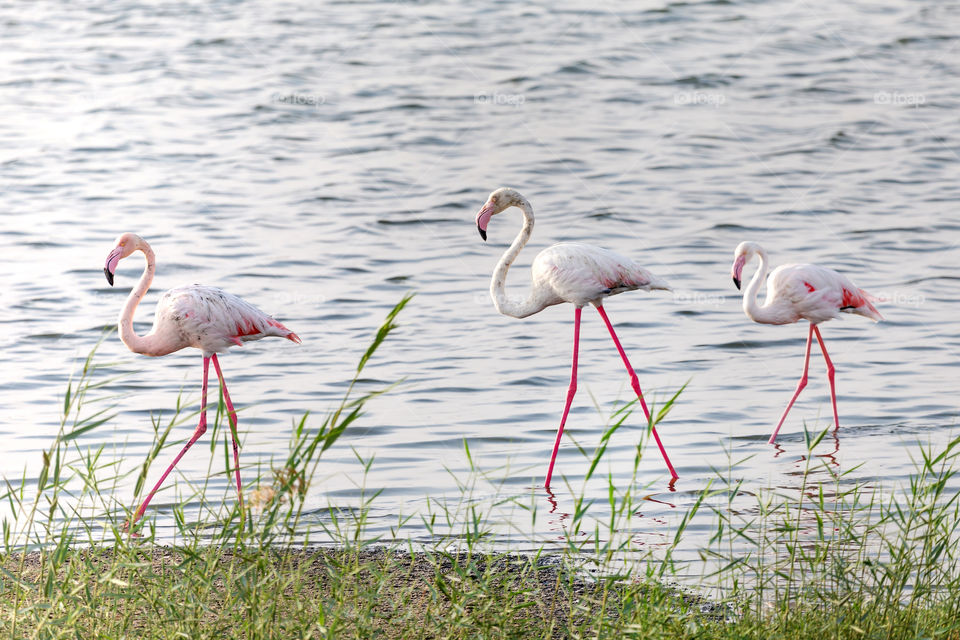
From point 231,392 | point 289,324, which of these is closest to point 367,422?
point 231,392

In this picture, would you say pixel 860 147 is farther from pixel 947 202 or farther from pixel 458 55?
pixel 458 55

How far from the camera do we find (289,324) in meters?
10.2

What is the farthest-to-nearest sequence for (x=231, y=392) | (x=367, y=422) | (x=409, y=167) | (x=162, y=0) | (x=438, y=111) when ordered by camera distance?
(x=162, y=0), (x=438, y=111), (x=409, y=167), (x=231, y=392), (x=367, y=422)

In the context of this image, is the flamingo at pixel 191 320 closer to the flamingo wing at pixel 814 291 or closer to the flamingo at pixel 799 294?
the flamingo at pixel 799 294

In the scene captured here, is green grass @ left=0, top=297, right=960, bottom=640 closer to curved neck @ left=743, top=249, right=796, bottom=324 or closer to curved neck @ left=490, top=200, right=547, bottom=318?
curved neck @ left=490, top=200, right=547, bottom=318

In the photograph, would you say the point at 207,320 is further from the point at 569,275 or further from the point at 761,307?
the point at 761,307

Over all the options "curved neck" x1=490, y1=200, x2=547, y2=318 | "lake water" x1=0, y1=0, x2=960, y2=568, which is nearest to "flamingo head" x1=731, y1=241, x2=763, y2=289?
"lake water" x1=0, y1=0, x2=960, y2=568

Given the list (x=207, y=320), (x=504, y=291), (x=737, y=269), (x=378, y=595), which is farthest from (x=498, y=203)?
(x=378, y=595)

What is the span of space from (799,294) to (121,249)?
14.7 feet

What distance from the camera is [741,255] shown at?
837 centimetres

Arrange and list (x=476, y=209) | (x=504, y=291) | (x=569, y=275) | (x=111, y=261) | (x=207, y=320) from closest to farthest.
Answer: (x=111, y=261) < (x=207, y=320) < (x=569, y=275) < (x=504, y=291) < (x=476, y=209)

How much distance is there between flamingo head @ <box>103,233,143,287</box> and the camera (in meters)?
6.75

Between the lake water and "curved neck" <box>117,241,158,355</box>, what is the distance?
0.67 meters

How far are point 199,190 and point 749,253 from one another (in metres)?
8.46
